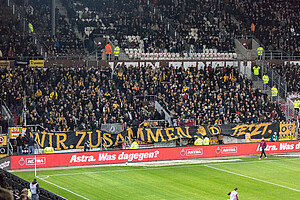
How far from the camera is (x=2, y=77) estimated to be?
41719 mm

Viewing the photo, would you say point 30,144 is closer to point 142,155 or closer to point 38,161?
point 38,161

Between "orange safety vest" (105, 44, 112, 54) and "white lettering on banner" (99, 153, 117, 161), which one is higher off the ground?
"orange safety vest" (105, 44, 112, 54)

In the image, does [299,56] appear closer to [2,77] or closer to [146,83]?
[146,83]

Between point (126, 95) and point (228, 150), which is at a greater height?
point (126, 95)

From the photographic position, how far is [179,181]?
30.5 meters

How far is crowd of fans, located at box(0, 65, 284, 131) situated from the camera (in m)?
40.2

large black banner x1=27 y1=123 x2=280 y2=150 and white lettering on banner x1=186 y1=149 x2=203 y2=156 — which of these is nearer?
large black banner x1=27 y1=123 x2=280 y2=150

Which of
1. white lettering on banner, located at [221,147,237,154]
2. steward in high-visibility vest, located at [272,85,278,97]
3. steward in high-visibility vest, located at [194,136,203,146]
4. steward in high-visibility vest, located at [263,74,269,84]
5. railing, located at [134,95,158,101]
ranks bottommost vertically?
white lettering on banner, located at [221,147,237,154]

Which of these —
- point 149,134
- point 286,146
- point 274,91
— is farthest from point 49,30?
point 286,146

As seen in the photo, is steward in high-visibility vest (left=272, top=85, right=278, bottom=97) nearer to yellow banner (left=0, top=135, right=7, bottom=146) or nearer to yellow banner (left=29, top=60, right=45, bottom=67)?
yellow banner (left=29, top=60, right=45, bottom=67)

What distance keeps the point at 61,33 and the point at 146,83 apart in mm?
10891

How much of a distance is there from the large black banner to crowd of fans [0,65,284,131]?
1.28 meters

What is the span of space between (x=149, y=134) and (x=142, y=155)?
14.3 feet

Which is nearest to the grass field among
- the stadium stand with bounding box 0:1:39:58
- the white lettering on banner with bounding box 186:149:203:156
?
the white lettering on banner with bounding box 186:149:203:156
